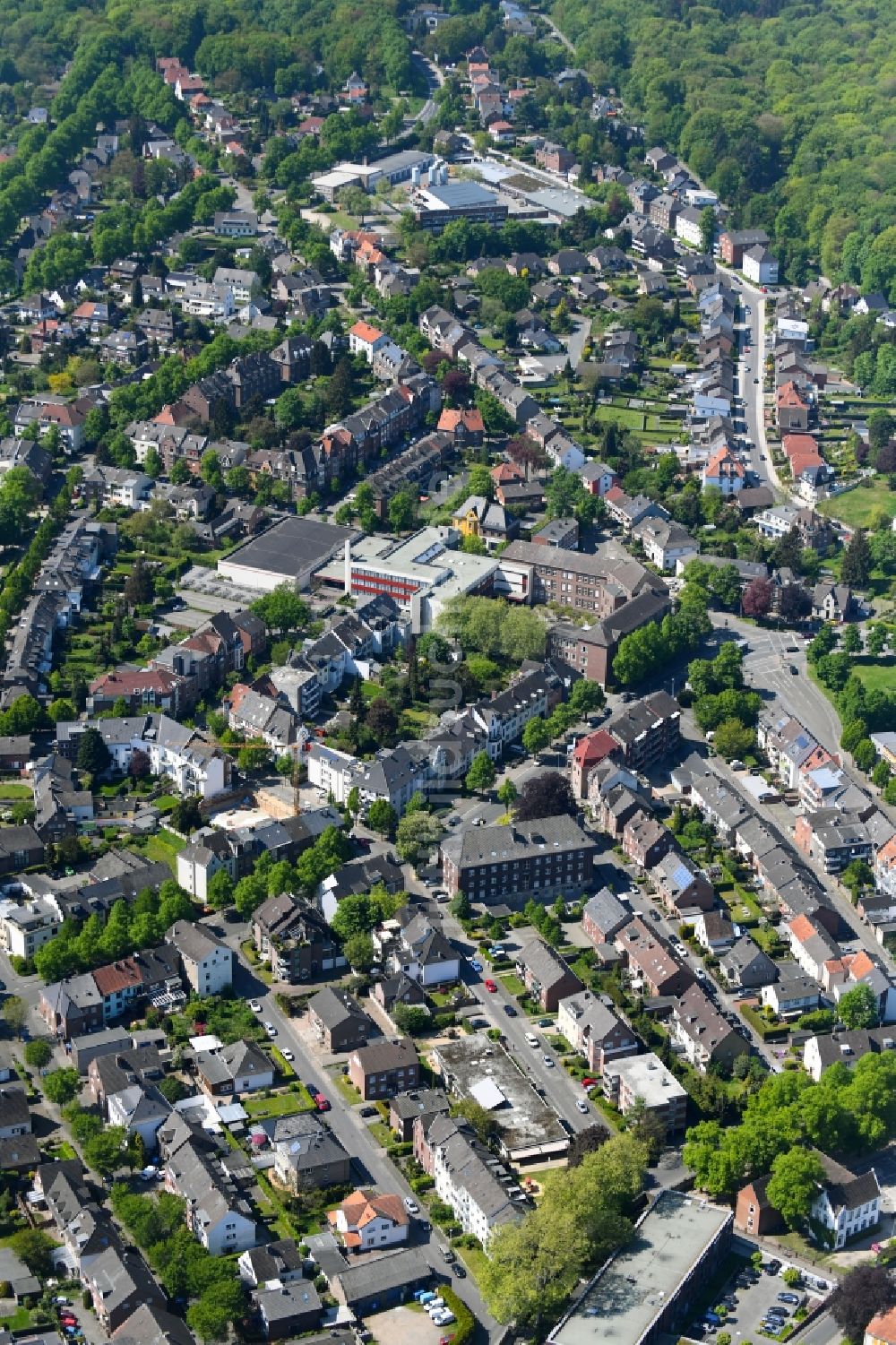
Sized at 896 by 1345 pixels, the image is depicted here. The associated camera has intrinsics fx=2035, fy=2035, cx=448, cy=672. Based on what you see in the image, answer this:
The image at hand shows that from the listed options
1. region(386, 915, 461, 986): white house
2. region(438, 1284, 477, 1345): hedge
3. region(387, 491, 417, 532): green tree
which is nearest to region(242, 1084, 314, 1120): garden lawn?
region(386, 915, 461, 986): white house

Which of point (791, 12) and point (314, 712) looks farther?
point (791, 12)

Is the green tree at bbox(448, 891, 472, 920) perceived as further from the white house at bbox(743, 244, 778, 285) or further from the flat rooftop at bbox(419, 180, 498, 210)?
the flat rooftop at bbox(419, 180, 498, 210)

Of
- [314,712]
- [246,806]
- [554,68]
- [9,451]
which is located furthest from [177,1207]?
[554,68]

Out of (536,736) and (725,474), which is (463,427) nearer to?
(725,474)

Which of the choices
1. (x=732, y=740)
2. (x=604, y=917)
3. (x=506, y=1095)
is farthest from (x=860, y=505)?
(x=506, y=1095)

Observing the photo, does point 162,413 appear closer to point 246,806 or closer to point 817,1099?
point 246,806

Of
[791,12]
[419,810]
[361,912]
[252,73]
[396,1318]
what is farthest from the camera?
[791,12]
